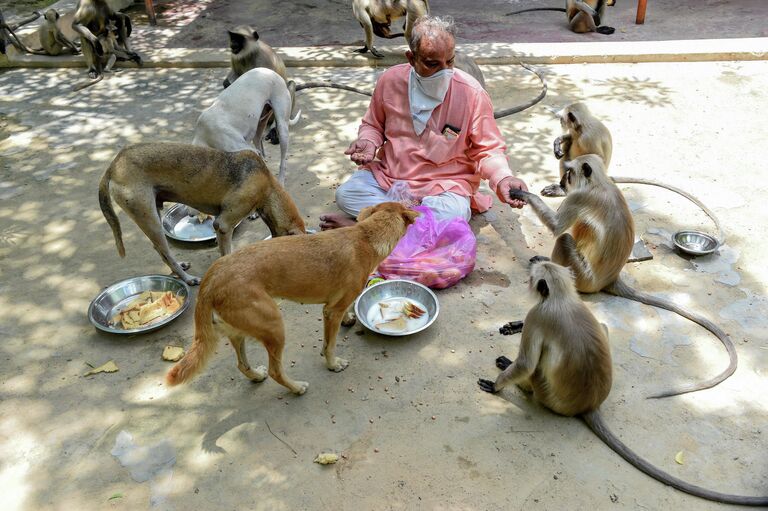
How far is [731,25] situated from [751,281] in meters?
7.60

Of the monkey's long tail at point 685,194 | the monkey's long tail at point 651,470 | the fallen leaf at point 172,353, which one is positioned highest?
the monkey's long tail at point 685,194

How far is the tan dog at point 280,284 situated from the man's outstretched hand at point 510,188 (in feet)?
4.10

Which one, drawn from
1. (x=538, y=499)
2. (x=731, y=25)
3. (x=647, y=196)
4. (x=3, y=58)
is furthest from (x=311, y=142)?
(x=731, y=25)

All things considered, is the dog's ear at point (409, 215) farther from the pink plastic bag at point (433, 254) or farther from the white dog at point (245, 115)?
the white dog at point (245, 115)

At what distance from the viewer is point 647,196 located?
5969 mm

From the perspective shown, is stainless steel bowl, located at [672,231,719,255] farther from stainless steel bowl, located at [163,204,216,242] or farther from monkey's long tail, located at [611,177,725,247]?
stainless steel bowl, located at [163,204,216,242]

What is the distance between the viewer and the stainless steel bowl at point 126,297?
4.32 metres

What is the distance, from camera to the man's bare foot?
5.38 metres

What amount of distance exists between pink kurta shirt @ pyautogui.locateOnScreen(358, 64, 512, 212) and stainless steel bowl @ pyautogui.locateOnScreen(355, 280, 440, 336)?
1.01 meters

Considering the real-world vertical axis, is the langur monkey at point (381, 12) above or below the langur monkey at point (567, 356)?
above

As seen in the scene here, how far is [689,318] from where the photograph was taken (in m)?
4.35

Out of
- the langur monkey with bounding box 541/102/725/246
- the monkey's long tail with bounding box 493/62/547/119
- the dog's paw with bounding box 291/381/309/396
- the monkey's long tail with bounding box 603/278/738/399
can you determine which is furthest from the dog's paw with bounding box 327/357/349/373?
the monkey's long tail with bounding box 493/62/547/119

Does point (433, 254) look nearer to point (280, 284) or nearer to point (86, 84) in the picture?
point (280, 284)

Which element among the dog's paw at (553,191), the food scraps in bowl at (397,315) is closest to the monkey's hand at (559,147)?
the dog's paw at (553,191)
